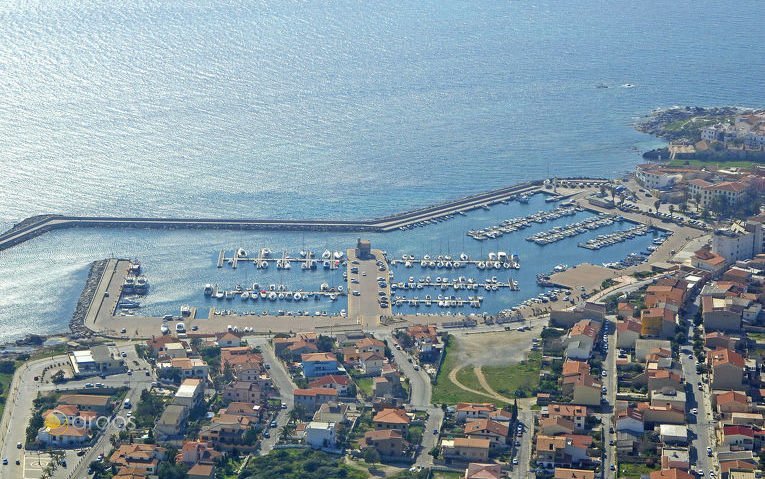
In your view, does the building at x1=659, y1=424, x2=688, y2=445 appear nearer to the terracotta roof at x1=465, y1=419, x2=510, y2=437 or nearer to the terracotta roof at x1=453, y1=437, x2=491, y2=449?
the terracotta roof at x1=465, y1=419, x2=510, y2=437

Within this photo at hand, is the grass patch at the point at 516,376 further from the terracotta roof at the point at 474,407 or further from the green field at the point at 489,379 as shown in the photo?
the terracotta roof at the point at 474,407

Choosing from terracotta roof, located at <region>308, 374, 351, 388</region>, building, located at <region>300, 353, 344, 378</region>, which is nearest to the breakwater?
building, located at <region>300, 353, 344, 378</region>

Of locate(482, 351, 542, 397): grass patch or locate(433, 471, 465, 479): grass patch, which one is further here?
locate(482, 351, 542, 397): grass patch

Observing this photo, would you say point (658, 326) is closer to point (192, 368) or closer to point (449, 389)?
point (449, 389)

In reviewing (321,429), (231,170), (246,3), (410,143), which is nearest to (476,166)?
(410,143)

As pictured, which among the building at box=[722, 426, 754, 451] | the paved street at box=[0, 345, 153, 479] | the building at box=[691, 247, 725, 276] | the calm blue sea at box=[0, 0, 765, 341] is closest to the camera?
the paved street at box=[0, 345, 153, 479]

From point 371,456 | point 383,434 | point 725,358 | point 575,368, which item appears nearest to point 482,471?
point 371,456
